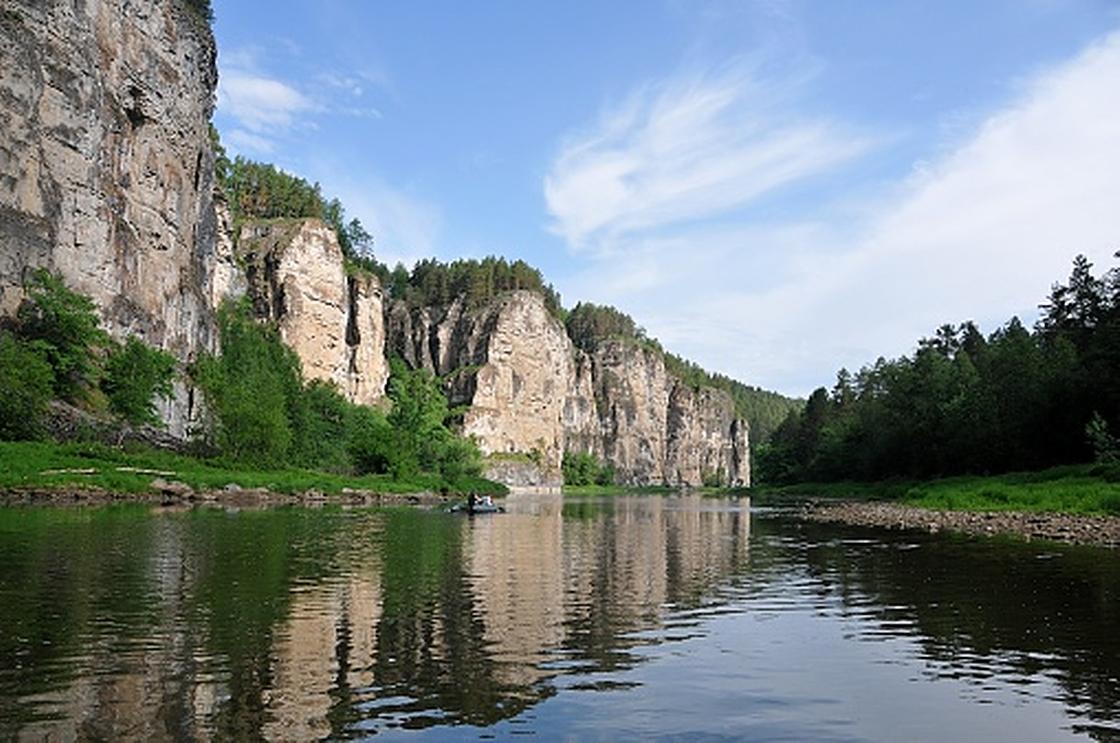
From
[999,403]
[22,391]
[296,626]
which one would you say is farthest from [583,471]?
[296,626]

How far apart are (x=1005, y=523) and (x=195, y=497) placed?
134ft

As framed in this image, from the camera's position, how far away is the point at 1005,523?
38.2 m

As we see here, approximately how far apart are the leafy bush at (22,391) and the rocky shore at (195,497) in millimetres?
8779

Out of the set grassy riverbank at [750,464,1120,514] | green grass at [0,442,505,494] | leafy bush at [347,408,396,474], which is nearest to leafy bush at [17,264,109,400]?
green grass at [0,442,505,494]

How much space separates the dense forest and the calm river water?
35766 mm

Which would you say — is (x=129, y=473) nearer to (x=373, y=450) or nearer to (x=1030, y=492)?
(x=373, y=450)

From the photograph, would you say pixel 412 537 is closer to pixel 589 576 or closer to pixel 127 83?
pixel 589 576

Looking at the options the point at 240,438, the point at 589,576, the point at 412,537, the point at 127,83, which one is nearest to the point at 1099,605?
the point at 589,576

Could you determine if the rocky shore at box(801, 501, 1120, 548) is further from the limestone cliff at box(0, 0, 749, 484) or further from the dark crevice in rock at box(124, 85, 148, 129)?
the dark crevice in rock at box(124, 85, 148, 129)

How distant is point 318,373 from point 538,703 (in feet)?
355

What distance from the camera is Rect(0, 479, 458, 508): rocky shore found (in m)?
41.1

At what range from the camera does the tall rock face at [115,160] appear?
2295 inches

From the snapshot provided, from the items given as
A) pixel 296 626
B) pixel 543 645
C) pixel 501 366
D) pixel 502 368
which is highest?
pixel 501 366

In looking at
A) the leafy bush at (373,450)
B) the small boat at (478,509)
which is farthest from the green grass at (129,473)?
the leafy bush at (373,450)
